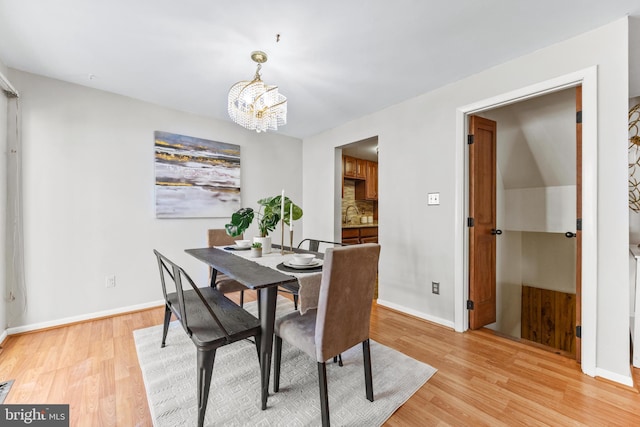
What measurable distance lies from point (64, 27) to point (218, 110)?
1.50 m

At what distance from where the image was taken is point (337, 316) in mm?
1355

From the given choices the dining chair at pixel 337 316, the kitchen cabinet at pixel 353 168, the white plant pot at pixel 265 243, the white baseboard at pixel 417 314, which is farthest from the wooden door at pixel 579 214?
the kitchen cabinet at pixel 353 168

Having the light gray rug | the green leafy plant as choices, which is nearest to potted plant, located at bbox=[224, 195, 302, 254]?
the green leafy plant

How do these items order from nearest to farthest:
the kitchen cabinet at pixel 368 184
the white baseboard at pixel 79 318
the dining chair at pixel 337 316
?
the dining chair at pixel 337 316, the white baseboard at pixel 79 318, the kitchen cabinet at pixel 368 184

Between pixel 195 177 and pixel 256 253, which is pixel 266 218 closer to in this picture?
pixel 256 253

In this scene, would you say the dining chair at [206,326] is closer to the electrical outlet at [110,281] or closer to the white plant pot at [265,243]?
the white plant pot at [265,243]

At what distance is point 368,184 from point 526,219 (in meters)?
2.80

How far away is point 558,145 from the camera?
2.81 m

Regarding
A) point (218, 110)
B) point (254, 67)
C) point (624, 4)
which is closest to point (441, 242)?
point (624, 4)

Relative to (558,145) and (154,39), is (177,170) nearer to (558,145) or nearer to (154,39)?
(154,39)

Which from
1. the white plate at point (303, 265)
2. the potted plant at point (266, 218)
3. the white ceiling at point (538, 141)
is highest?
the white ceiling at point (538, 141)

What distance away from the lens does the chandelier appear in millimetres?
2008

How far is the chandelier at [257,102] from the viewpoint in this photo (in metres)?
2.01

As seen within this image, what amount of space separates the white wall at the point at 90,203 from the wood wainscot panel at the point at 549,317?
4.22 meters
